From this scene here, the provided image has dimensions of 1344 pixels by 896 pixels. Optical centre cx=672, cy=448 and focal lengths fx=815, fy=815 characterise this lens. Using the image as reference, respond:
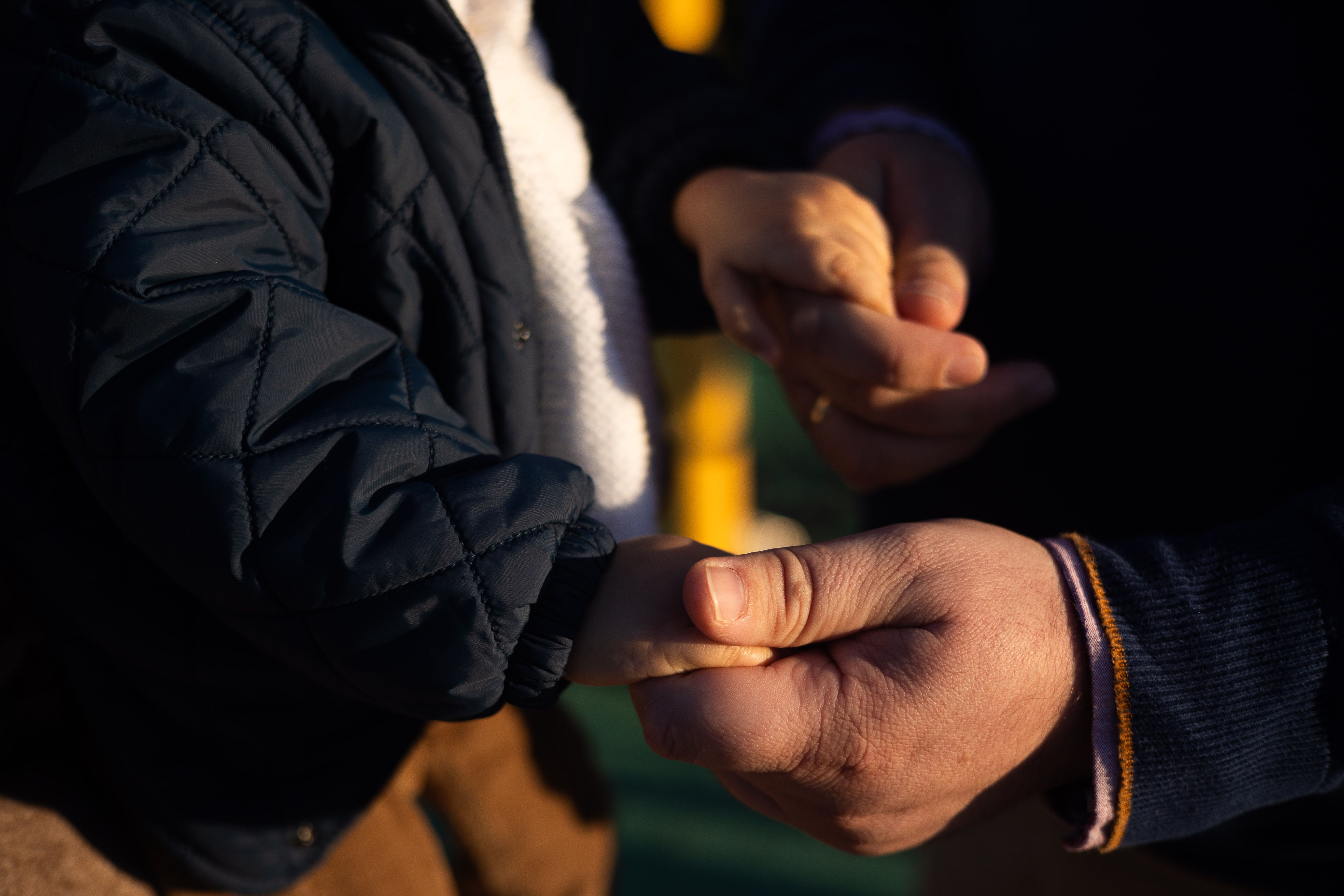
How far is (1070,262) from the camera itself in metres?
0.92

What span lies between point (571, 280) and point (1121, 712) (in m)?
0.59

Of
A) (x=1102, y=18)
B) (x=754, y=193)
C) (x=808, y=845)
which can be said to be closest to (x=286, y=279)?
(x=754, y=193)

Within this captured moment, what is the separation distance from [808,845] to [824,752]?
112 cm

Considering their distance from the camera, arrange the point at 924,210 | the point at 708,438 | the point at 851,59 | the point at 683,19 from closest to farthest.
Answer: the point at 924,210, the point at 851,59, the point at 683,19, the point at 708,438

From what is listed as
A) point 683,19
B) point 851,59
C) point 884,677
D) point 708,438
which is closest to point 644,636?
point 884,677

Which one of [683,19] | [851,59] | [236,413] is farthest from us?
[683,19]

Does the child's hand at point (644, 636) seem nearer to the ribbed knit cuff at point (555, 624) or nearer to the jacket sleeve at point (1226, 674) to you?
the ribbed knit cuff at point (555, 624)

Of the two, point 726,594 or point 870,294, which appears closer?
point 726,594

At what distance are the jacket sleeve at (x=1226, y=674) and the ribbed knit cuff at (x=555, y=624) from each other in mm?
367

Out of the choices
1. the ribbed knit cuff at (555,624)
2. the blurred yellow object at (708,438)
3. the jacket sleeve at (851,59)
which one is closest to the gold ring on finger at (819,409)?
the jacket sleeve at (851,59)

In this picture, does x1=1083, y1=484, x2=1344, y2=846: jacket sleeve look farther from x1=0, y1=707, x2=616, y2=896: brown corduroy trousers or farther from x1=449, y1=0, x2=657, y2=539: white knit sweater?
x1=0, y1=707, x2=616, y2=896: brown corduroy trousers

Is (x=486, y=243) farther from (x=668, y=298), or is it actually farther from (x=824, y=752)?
(x=824, y=752)

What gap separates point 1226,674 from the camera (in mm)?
568

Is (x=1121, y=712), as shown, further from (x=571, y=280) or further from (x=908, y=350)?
(x=571, y=280)
